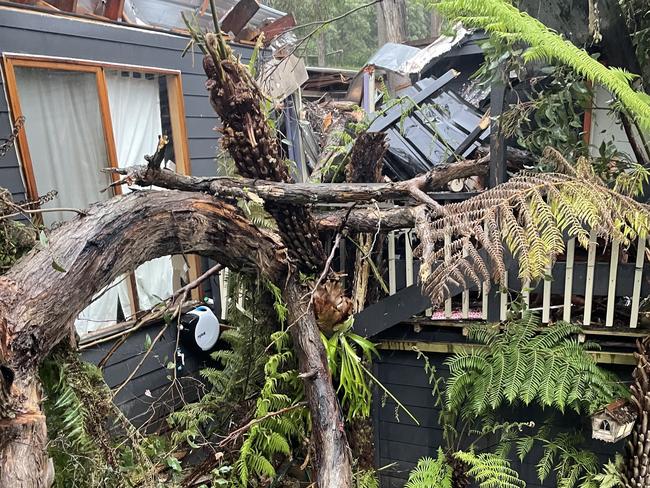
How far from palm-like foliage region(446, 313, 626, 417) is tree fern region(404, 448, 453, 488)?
398 millimetres

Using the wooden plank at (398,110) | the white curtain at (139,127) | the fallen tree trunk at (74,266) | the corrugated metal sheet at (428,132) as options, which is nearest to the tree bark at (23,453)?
the fallen tree trunk at (74,266)

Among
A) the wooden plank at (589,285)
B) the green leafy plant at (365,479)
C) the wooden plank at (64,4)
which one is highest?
the wooden plank at (64,4)

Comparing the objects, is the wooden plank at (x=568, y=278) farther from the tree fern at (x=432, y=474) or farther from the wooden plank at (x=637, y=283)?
the tree fern at (x=432, y=474)

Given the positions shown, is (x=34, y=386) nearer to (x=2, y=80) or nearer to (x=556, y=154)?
(x=2, y=80)

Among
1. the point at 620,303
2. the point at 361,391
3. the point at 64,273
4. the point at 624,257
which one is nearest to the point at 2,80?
the point at 64,273

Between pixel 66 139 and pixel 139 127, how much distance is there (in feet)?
2.17

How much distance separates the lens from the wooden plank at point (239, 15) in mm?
4281

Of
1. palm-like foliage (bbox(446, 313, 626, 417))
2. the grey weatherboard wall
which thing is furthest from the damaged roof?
palm-like foliage (bbox(446, 313, 626, 417))

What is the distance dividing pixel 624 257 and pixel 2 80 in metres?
4.16

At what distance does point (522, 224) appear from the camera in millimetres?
2018

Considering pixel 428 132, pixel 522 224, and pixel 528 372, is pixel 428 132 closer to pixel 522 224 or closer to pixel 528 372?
pixel 528 372

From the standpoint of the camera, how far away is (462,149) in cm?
411

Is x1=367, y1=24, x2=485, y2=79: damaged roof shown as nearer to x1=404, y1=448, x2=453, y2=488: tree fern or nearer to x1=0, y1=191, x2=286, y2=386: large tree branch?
x1=0, y1=191, x2=286, y2=386: large tree branch

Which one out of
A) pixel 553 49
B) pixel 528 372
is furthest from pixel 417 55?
pixel 528 372
